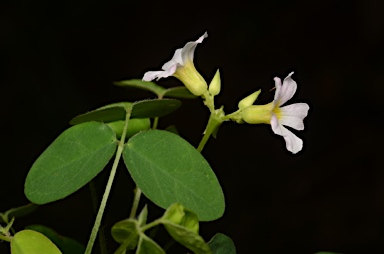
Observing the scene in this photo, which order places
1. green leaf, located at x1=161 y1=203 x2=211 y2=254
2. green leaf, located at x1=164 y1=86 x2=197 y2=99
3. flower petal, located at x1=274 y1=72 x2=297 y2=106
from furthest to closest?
1. green leaf, located at x1=164 y1=86 x2=197 y2=99
2. flower petal, located at x1=274 y1=72 x2=297 y2=106
3. green leaf, located at x1=161 y1=203 x2=211 y2=254

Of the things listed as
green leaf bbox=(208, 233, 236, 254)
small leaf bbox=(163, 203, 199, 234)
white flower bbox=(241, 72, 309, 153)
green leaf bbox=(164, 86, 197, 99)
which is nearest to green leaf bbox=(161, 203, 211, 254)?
small leaf bbox=(163, 203, 199, 234)

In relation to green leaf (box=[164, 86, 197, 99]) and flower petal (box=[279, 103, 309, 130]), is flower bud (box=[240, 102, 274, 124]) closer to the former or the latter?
flower petal (box=[279, 103, 309, 130])

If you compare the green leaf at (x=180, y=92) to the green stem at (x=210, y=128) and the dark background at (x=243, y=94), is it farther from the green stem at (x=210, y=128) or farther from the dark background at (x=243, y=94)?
the dark background at (x=243, y=94)

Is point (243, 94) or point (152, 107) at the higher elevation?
point (152, 107)

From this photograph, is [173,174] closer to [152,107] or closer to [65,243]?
[152,107]

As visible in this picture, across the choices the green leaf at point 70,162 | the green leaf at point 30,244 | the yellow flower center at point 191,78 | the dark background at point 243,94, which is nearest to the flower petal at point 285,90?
the yellow flower center at point 191,78

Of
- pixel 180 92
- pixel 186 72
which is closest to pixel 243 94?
pixel 180 92

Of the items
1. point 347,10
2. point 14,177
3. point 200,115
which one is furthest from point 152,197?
point 347,10
